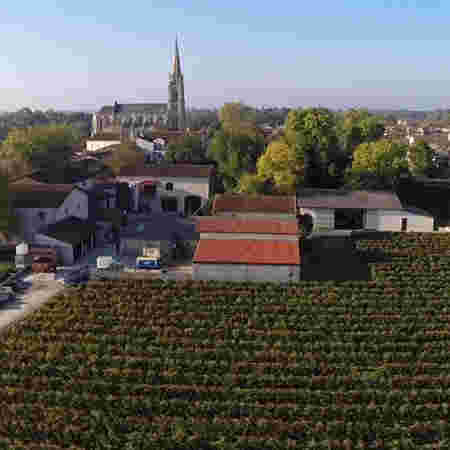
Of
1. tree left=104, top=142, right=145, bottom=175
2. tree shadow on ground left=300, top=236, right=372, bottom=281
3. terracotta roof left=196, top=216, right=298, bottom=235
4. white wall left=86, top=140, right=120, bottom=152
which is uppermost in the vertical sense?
white wall left=86, top=140, right=120, bottom=152

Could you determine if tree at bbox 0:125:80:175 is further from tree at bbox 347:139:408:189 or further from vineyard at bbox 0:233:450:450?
vineyard at bbox 0:233:450:450

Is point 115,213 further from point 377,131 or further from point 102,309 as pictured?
point 377,131

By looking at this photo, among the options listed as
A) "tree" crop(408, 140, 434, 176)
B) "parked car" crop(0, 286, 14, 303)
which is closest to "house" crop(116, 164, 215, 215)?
"tree" crop(408, 140, 434, 176)

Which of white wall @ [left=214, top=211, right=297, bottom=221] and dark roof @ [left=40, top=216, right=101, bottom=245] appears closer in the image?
dark roof @ [left=40, top=216, right=101, bottom=245]

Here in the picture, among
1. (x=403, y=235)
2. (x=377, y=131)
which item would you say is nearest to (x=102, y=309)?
(x=403, y=235)

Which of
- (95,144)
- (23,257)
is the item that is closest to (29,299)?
(23,257)
